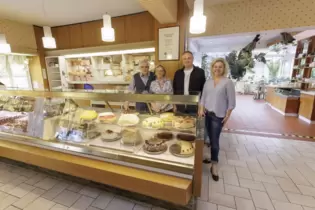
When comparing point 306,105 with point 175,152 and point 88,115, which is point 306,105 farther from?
point 88,115

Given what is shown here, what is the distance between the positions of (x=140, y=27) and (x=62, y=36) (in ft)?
7.88

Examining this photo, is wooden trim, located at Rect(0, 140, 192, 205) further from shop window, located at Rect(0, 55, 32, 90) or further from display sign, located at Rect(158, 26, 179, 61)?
shop window, located at Rect(0, 55, 32, 90)

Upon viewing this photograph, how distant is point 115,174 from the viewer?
144cm

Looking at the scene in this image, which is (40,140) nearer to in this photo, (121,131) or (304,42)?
(121,131)

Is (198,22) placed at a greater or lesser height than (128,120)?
greater

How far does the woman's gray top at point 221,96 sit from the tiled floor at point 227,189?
945 millimetres

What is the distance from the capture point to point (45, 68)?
475 centimetres

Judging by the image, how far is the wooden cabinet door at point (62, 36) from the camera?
170 inches

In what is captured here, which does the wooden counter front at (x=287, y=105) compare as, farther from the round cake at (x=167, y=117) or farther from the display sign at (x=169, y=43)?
the round cake at (x=167, y=117)

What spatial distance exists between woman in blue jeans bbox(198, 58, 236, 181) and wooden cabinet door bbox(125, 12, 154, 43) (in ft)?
6.77

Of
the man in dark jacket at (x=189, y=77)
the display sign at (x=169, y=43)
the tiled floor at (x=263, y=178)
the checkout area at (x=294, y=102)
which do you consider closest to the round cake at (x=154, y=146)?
the tiled floor at (x=263, y=178)

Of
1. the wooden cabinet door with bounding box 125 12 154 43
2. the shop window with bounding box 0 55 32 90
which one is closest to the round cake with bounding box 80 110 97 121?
the wooden cabinet door with bounding box 125 12 154 43

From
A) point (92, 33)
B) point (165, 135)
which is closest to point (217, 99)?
point (165, 135)

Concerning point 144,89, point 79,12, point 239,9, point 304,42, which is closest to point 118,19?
point 79,12
